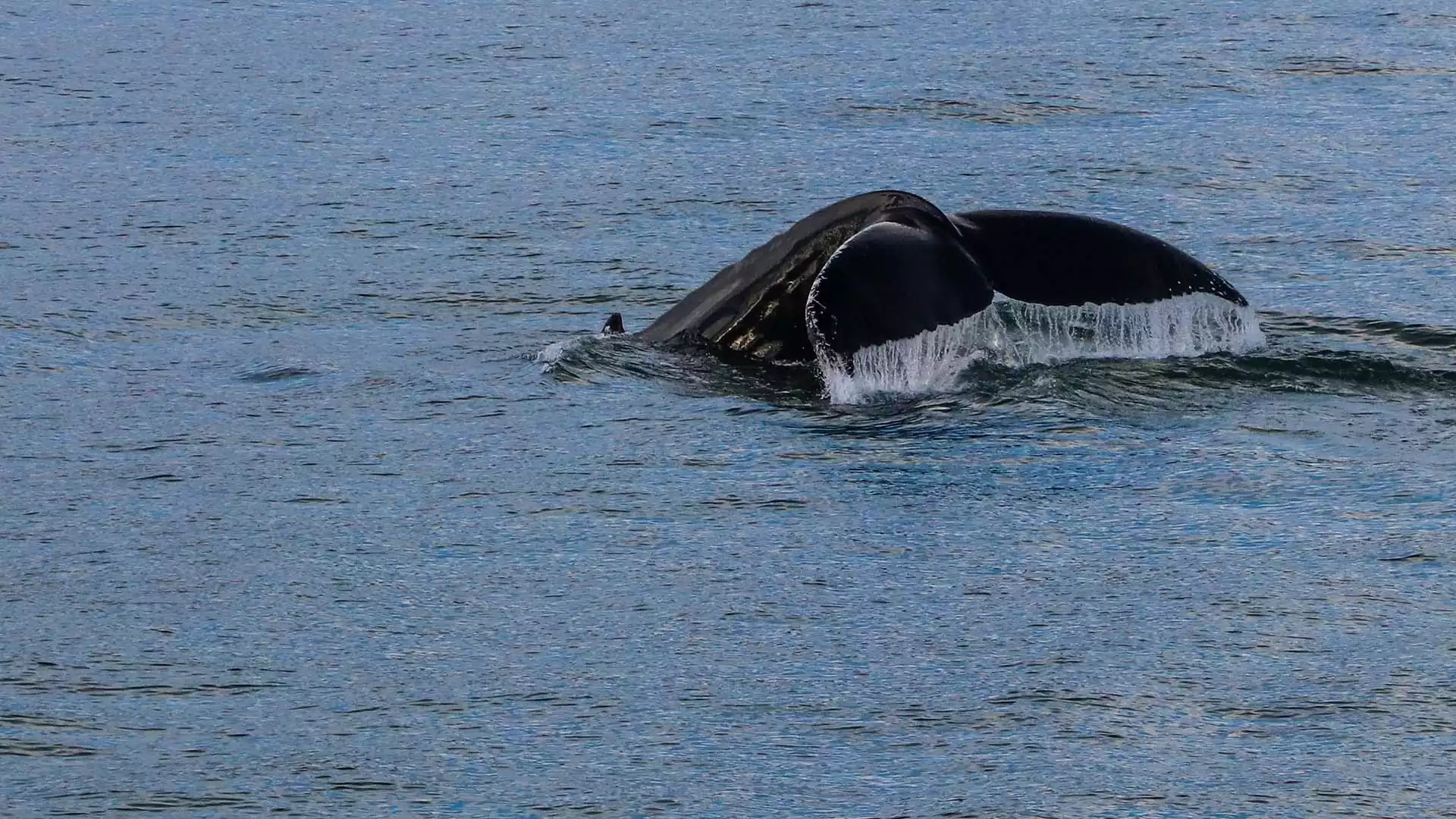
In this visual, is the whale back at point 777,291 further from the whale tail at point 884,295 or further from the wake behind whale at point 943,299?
the whale tail at point 884,295

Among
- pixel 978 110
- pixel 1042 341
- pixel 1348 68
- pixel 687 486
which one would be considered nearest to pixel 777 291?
pixel 1042 341

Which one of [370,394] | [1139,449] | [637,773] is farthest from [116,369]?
[637,773]

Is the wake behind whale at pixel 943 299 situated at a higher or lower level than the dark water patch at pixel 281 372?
higher

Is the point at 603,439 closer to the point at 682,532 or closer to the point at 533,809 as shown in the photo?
the point at 682,532

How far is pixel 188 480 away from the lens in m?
6.73

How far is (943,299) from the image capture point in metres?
6.85

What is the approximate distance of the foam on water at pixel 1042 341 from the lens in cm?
702

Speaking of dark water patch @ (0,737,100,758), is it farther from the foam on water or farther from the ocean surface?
the foam on water

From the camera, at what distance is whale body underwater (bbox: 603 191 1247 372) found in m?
6.84

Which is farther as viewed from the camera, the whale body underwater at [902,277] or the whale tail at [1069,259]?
the whale tail at [1069,259]

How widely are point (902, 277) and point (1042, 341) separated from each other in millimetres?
1007

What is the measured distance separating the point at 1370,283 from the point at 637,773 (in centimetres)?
505

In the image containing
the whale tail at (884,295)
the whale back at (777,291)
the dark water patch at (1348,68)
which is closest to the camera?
the whale tail at (884,295)

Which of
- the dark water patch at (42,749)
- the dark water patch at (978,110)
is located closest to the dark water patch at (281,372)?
the dark water patch at (42,749)
